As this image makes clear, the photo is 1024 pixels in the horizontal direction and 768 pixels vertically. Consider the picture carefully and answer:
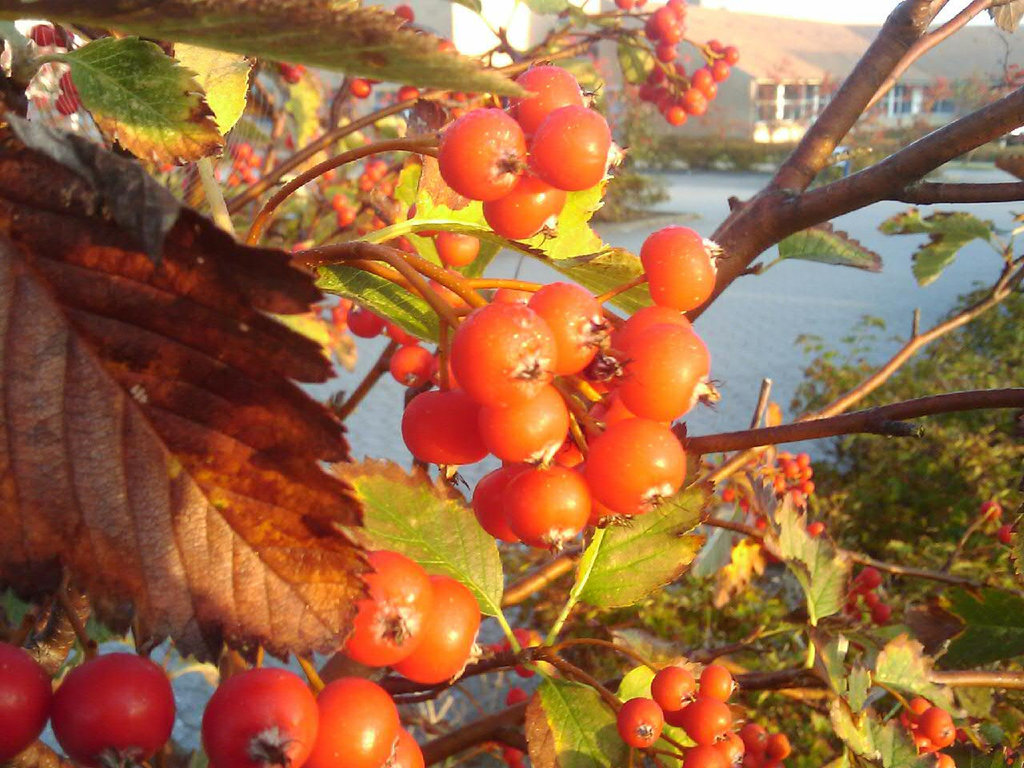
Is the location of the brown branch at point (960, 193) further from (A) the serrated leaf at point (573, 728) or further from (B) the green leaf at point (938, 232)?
(B) the green leaf at point (938, 232)

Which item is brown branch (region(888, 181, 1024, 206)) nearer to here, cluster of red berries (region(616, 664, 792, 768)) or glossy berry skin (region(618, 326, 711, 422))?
glossy berry skin (region(618, 326, 711, 422))

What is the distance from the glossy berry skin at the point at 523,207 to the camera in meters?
0.61

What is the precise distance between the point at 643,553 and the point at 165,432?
1.95 ft

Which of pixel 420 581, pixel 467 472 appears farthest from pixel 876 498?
pixel 420 581

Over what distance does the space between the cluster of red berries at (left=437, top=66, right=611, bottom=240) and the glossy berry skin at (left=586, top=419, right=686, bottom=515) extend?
0.58 feet

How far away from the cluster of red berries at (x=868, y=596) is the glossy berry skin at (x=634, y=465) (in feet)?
4.64

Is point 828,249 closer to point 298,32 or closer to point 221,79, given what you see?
point 221,79

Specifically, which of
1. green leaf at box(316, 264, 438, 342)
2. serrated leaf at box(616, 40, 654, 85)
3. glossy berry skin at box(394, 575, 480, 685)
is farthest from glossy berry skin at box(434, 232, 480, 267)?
serrated leaf at box(616, 40, 654, 85)

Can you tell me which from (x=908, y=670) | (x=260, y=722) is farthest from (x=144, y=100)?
(x=908, y=670)

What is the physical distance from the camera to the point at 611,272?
0.69 meters

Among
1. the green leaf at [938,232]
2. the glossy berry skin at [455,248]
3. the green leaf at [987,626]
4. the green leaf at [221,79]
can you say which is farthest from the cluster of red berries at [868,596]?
the green leaf at [221,79]

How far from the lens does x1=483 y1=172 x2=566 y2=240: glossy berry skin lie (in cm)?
61

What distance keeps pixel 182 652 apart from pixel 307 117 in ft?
9.17

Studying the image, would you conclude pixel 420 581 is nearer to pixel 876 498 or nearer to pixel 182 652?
pixel 182 652
